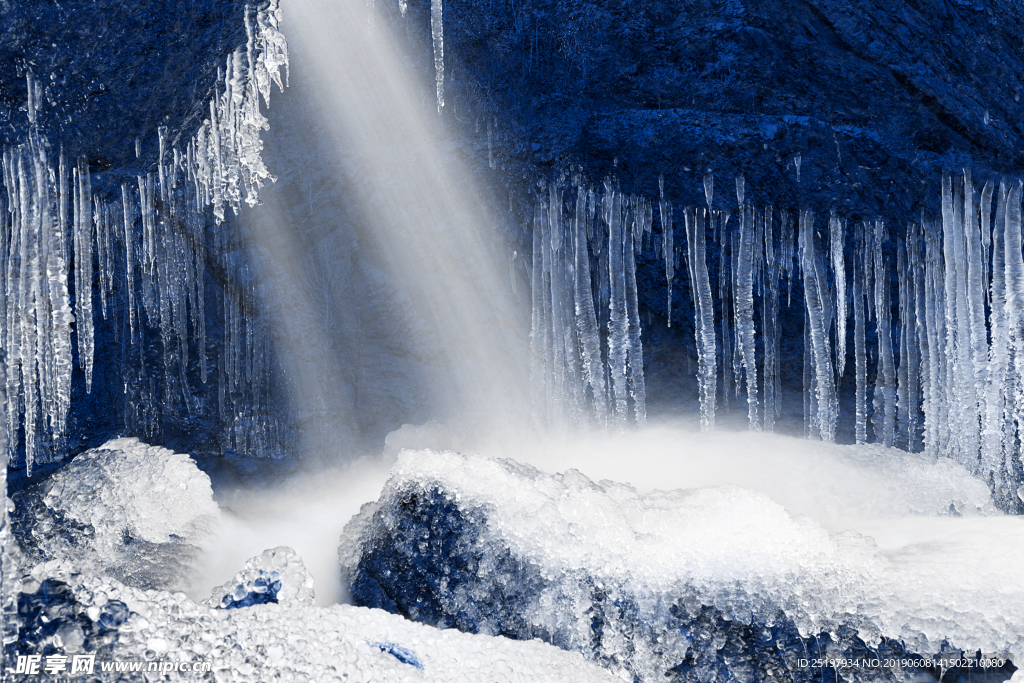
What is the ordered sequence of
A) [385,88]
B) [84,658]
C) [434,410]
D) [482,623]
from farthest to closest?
[434,410] → [385,88] → [482,623] → [84,658]

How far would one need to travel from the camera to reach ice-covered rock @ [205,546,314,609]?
277cm

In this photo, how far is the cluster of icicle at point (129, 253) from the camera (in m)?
5.42

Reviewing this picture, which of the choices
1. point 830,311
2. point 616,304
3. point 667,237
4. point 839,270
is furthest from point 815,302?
point 616,304

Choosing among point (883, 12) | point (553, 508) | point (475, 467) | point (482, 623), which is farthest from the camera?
point (883, 12)

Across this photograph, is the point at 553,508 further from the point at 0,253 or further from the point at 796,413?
the point at 0,253

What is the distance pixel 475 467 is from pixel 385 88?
3584 mm

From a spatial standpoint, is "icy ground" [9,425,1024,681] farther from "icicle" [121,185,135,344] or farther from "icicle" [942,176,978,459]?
"icicle" [121,185,135,344]

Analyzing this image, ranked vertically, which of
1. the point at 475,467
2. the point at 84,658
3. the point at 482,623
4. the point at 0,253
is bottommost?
the point at 482,623

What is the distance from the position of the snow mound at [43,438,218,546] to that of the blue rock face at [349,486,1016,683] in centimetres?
161

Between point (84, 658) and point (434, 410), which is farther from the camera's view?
point (434, 410)

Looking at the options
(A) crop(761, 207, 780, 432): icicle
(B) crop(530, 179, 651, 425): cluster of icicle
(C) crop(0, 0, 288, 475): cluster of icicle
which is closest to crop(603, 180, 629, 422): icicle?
(B) crop(530, 179, 651, 425): cluster of icicle

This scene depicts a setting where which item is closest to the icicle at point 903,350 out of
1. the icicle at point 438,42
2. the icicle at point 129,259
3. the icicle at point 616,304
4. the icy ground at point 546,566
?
the icy ground at point 546,566

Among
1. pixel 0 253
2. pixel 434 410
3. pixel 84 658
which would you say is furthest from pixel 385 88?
pixel 84 658

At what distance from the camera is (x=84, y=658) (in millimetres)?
2227
